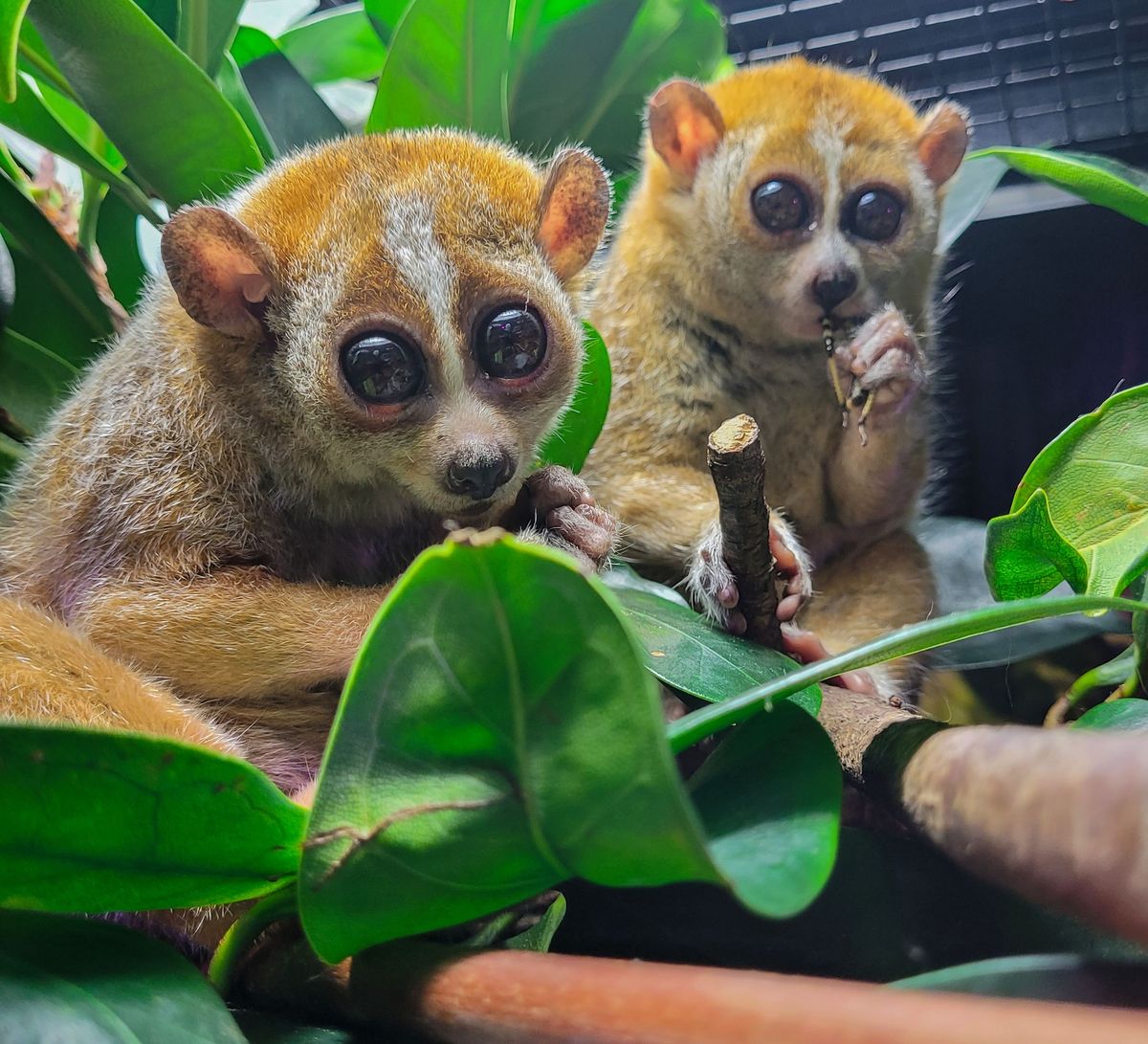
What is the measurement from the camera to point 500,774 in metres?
0.92

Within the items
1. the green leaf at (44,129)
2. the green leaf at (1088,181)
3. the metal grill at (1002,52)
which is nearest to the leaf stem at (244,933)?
the green leaf at (44,129)

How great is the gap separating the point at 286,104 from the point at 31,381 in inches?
32.8

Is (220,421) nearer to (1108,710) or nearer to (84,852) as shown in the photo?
(84,852)

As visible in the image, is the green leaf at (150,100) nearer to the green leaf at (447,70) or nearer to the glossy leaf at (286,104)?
the green leaf at (447,70)

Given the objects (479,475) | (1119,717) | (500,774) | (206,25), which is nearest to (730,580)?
(479,475)

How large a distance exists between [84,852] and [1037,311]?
2574 millimetres

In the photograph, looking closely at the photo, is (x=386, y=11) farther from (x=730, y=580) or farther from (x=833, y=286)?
(x=730, y=580)

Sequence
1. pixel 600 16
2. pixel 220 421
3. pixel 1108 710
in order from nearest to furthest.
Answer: pixel 1108 710 → pixel 220 421 → pixel 600 16

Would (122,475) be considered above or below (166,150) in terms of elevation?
below

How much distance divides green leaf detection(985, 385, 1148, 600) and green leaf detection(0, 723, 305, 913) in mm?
1001

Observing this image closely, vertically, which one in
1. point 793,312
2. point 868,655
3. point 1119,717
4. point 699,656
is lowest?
point 1119,717

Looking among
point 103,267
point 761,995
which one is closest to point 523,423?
point 761,995

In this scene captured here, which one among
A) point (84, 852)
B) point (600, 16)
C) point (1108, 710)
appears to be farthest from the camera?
point (600, 16)

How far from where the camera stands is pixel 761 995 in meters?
0.68
